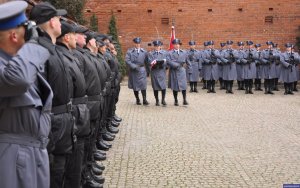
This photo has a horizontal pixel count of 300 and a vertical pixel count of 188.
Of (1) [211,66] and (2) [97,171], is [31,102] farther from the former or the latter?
(1) [211,66]

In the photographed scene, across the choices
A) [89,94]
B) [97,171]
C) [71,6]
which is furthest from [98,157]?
[71,6]

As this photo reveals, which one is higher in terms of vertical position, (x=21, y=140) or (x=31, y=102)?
(x=31, y=102)

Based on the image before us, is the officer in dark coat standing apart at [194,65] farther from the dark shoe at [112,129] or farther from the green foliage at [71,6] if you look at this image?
the dark shoe at [112,129]

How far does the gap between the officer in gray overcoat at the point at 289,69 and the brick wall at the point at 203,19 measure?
12.4 feet

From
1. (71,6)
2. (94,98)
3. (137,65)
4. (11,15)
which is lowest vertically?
(137,65)

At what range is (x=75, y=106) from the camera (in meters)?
4.49

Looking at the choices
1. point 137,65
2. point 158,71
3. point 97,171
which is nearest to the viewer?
point 97,171

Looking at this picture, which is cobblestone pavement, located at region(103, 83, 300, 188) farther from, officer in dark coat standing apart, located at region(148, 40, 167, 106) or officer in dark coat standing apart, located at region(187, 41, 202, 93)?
officer in dark coat standing apart, located at region(187, 41, 202, 93)

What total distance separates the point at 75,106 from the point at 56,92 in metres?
0.84

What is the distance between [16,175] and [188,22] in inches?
788

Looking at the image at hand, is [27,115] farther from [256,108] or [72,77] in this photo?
[256,108]

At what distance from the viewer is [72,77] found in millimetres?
4406

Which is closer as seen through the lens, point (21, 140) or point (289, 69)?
point (21, 140)

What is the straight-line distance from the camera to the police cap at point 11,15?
2.80 m
